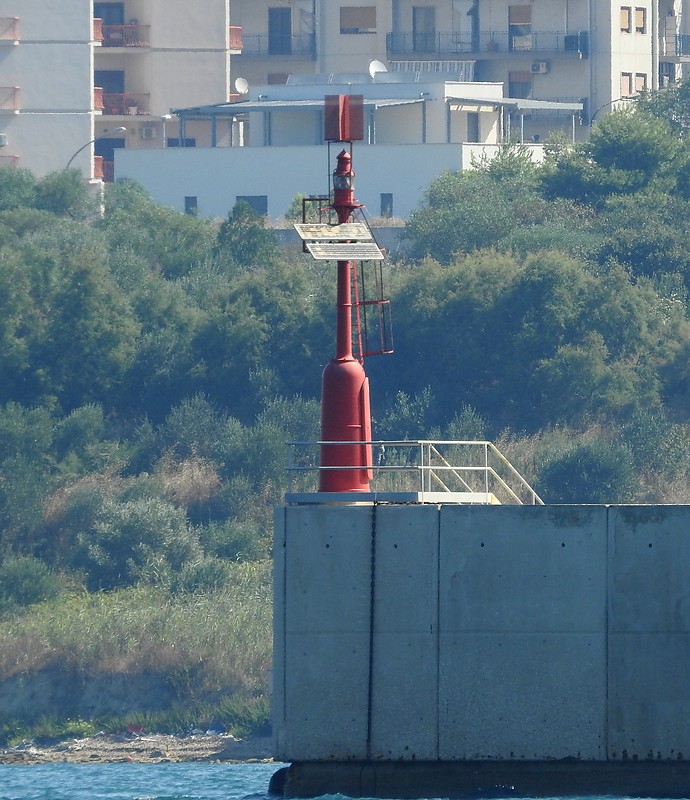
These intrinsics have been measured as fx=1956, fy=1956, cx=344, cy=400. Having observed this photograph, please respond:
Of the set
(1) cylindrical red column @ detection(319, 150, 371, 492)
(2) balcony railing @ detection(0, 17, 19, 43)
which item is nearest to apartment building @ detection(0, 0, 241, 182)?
(2) balcony railing @ detection(0, 17, 19, 43)

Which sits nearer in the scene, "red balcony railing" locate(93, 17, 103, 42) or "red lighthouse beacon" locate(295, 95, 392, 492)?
"red lighthouse beacon" locate(295, 95, 392, 492)

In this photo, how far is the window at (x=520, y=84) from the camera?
105 m

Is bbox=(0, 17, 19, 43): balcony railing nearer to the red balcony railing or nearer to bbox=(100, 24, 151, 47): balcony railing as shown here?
the red balcony railing

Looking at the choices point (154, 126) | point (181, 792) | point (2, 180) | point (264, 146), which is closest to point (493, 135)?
point (264, 146)

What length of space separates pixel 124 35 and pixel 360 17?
14279mm

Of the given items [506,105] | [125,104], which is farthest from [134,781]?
[125,104]

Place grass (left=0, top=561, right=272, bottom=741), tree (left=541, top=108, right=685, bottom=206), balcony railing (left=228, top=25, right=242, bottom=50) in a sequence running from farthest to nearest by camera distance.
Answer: balcony railing (left=228, top=25, right=242, bottom=50), tree (left=541, top=108, right=685, bottom=206), grass (left=0, top=561, right=272, bottom=741)

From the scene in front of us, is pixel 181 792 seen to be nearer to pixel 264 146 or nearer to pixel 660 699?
pixel 660 699

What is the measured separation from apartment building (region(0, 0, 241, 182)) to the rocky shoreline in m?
49.9

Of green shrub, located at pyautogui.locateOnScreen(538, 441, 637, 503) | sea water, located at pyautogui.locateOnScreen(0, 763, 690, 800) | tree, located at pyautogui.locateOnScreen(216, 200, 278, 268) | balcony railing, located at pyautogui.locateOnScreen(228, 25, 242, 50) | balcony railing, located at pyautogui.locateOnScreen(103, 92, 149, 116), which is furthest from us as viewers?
balcony railing, located at pyautogui.locateOnScreen(228, 25, 242, 50)

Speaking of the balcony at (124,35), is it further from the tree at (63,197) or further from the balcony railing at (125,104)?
the tree at (63,197)

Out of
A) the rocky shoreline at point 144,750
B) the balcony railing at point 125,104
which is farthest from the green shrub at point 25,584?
the balcony railing at point 125,104

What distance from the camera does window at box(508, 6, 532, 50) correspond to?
10406cm

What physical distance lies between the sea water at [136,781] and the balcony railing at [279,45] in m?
71.7
